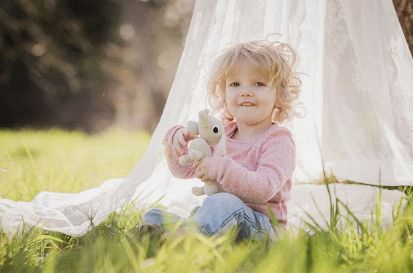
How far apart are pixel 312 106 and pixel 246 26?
1.69 feet

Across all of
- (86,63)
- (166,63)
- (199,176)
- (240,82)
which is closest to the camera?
(199,176)

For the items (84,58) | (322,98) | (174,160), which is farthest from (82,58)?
(174,160)

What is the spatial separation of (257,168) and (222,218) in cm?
29

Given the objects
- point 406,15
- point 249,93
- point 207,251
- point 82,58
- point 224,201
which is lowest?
point 207,251

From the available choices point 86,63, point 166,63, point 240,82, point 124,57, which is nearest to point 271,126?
point 240,82

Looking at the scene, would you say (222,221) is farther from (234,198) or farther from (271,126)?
(271,126)

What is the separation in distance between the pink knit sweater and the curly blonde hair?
5.4 inches

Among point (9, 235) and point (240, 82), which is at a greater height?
point (240, 82)

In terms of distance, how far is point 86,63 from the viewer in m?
12.3

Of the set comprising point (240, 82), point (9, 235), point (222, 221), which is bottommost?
point (9, 235)

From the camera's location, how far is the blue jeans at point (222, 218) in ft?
6.35

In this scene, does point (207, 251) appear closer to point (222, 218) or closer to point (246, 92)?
point (222, 218)

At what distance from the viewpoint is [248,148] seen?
227cm

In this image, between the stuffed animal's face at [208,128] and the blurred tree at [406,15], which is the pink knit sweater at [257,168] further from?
the blurred tree at [406,15]
